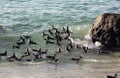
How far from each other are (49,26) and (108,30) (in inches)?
282

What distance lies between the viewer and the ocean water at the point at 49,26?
808 inches

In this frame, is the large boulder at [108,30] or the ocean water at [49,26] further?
the large boulder at [108,30]

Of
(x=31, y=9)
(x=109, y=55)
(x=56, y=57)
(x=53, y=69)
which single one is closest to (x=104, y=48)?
(x=109, y=55)

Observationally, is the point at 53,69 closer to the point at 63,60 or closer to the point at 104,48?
the point at 63,60

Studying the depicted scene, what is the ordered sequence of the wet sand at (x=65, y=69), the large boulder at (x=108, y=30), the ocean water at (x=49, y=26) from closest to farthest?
1. the wet sand at (x=65, y=69)
2. the ocean water at (x=49, y=26)
3. the large boulder at (x=108, y=30)

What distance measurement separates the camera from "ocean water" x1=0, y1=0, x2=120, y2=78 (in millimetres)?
20516

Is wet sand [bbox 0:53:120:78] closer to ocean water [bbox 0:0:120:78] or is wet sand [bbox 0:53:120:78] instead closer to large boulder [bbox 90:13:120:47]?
ocean water [bbox 0:0:120:78]

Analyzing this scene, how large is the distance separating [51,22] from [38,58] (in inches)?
391

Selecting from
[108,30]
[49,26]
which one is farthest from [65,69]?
[49,26]

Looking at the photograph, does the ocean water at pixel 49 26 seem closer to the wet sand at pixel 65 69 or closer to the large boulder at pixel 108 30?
the wet sand at pixel 65 69

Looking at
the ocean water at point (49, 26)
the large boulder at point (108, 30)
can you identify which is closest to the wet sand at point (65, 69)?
the ocean water at point (49, 26)

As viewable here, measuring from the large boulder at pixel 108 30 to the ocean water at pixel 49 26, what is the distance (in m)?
1.31

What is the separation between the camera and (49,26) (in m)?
31.2

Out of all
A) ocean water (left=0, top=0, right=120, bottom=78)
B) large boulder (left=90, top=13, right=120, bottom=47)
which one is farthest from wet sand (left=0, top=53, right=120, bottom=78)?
large boulder (left=90, top=13, right=120, bottom=47)
